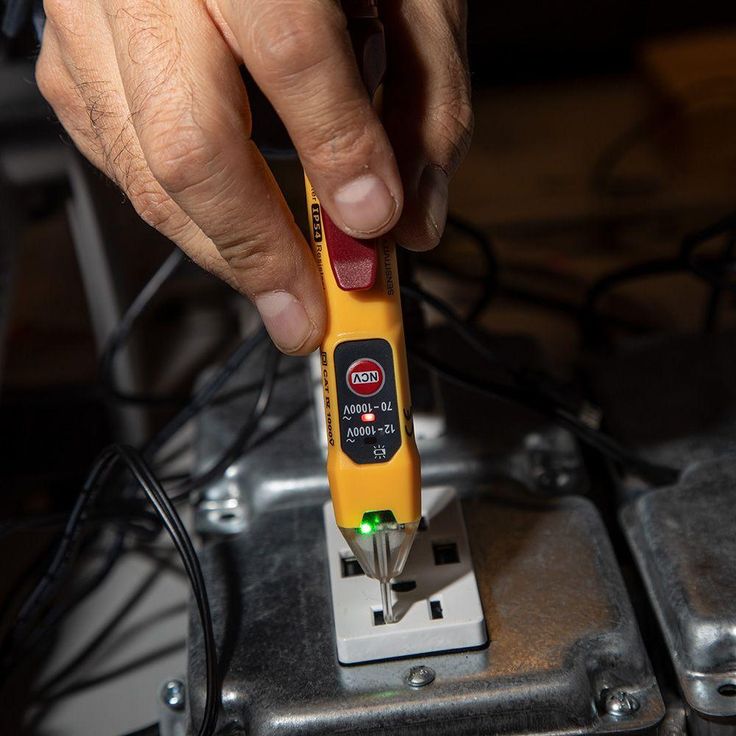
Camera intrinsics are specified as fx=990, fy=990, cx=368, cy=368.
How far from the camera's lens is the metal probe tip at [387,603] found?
1.43ft

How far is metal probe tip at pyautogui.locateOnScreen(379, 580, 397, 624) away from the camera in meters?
0.44

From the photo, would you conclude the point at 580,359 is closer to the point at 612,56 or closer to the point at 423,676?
the point at 423,676

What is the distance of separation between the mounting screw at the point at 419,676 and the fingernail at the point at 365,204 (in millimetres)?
194

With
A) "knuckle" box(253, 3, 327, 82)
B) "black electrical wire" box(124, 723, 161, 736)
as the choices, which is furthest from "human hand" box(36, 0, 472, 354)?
"black electrical wire" box(124, 723, 161, 736)

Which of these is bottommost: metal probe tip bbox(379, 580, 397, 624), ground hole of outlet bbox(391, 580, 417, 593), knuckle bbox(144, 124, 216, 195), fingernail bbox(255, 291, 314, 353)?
metal probe tip bbox(379, 580, 397, 624)

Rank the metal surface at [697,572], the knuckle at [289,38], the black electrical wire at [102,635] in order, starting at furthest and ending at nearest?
the black electrical wire at [102,635]
the metal surface at [697,572]
the knuckle at [289,38]

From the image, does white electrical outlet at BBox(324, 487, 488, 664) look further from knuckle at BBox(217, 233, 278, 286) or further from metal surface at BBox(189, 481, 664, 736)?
knuckle at BBox(217, 233, 278, 286)

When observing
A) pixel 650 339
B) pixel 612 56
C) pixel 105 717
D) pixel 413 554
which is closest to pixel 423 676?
pixel 413 554

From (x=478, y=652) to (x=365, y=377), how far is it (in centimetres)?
14

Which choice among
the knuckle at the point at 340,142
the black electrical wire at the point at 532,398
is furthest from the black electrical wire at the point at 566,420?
the knuckle at the point at 340,142

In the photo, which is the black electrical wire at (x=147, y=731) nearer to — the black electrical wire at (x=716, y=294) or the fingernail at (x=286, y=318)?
the fingernail at (x=286, y=318)

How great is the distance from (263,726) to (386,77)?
28cm

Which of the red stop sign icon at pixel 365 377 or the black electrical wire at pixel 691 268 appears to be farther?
the black electrical wire at pixel 691 268

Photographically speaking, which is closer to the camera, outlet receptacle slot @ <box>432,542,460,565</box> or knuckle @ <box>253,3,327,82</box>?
knuckle @ <box>253,3,327,82</box>
